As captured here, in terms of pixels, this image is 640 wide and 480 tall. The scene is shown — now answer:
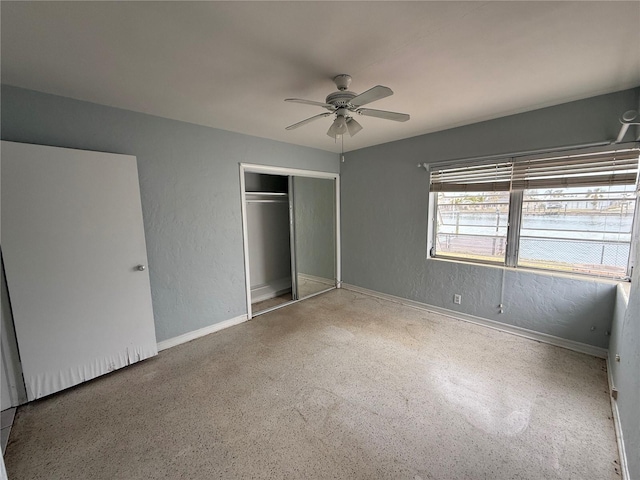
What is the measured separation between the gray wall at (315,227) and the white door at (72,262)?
2.31 meters

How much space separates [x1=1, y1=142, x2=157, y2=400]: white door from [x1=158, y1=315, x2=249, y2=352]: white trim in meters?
0.27

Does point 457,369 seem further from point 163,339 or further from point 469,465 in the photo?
point 163,339

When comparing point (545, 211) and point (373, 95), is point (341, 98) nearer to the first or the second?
point (373, 95)

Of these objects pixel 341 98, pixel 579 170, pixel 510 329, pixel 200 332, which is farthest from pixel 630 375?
pixel 200 332

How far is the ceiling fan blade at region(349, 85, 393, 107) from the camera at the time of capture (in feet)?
5.05

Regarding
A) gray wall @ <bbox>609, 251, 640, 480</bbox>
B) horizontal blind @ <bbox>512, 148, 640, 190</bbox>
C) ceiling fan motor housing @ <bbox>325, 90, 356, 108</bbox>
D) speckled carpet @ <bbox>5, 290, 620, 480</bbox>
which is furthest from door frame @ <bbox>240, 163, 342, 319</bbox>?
gray wall @ <bbox>609, 251, 640, 480</bbox>

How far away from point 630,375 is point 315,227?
12.4 feet

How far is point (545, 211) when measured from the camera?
8.82ft

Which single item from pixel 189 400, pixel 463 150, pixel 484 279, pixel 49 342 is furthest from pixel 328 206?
pixel 49 342

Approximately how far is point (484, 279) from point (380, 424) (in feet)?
7.14

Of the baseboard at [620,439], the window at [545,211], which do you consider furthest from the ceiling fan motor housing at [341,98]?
the baseboard at [620,439]

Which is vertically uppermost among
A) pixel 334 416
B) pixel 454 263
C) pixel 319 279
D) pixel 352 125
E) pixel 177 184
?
pixel 352 125

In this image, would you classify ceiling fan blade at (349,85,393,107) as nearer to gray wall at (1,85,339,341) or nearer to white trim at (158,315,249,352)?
gray wall at (1,85,339,341)

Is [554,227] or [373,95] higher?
[373,95]
